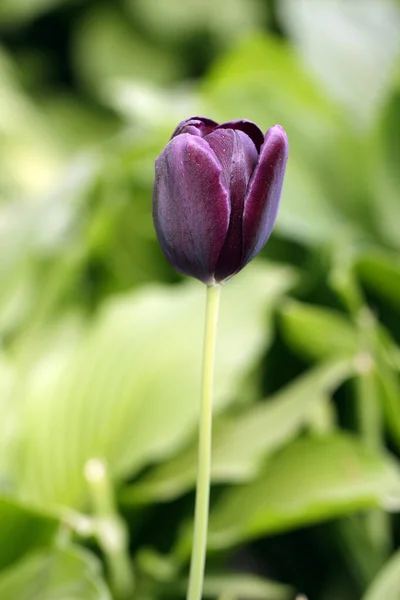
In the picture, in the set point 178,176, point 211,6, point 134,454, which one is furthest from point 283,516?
point 211,6

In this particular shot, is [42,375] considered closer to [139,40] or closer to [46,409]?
[46,409]

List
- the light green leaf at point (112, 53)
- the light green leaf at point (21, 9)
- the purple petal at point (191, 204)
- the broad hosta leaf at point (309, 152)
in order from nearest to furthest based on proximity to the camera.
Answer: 1. the purple petal at point (191, 204)
2. the broad hosta leaf at point (309, 152)
3. the light green leaf at point (21, 9)
4. the light green leaf at point (112, 53)

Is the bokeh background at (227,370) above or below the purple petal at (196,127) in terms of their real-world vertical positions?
below

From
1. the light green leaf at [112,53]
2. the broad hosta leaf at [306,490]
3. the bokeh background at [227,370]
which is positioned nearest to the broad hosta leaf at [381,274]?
the bokeh background at [227,370]

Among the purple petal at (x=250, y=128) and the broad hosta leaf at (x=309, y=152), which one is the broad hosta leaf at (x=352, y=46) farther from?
the purple petal at (x=250, y=128)

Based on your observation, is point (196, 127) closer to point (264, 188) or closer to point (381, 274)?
point (264, 188)

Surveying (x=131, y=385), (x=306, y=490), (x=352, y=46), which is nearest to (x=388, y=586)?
(x=306, y=490)
